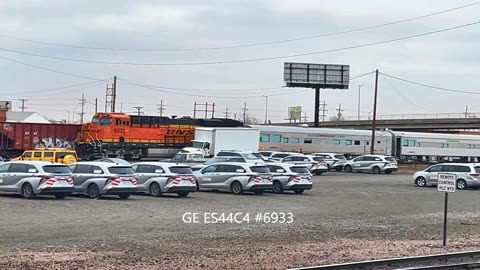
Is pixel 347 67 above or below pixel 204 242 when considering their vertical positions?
above

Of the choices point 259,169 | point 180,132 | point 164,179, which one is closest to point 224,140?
point 180,132

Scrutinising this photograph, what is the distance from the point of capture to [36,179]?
2539 centimetres

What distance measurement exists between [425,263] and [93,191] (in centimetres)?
1625

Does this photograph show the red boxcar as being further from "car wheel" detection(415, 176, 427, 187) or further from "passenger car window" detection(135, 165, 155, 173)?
"car wheel" detection(415, 176, 427, 187)

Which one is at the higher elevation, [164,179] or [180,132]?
[180,132]

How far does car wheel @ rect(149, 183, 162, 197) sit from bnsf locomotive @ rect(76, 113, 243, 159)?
29.3 meters

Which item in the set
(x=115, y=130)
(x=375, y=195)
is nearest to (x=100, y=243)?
(x=375, y=195)

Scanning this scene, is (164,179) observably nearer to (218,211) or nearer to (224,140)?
(218,211)

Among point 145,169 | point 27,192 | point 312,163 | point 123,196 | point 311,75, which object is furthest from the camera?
point 311,75

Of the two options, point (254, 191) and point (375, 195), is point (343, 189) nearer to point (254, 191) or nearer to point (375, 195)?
point (375, 195)

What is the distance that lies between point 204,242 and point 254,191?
48.4 feet

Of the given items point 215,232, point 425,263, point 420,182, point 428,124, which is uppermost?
point 428,124

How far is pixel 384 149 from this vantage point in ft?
251

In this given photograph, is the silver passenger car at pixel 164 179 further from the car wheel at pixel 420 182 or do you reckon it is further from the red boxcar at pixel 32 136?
the red boxcar at pixel 32 136
